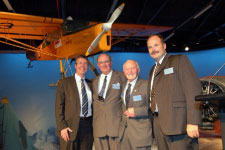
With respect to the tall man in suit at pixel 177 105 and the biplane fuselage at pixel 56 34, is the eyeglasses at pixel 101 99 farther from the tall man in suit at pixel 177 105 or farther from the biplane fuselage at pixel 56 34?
the biplane fuselage at pixel 56 34

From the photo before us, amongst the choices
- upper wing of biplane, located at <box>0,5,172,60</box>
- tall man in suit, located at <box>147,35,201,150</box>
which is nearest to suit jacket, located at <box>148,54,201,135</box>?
tall man in suit, located at <box>147,35,201,150</box>

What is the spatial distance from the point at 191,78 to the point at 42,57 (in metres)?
6.31

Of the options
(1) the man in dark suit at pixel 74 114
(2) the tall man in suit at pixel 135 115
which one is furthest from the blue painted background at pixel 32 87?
(2) the tall man in suit at pixel 135 115

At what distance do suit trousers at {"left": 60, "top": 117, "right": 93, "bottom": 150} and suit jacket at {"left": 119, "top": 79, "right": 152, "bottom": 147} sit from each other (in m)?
0.40

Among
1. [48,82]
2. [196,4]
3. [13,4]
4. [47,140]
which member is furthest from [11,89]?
[196,4]

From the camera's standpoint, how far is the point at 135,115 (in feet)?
6.98

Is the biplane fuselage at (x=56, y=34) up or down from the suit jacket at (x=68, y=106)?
up

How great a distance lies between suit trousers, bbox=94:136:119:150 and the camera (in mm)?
2287

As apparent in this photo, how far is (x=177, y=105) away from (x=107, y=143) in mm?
1023

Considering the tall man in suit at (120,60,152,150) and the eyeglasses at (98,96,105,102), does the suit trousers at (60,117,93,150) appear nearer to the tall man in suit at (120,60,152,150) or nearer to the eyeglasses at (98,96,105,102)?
the eyeglasses at (98,96,105,102)

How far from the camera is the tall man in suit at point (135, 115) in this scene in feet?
7.08

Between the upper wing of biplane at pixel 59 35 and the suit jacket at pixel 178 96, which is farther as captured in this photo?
the upper wing of biplane at pixel 59 35

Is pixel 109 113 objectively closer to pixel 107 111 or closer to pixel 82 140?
pixel 107 111

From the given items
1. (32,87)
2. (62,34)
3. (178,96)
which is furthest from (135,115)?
(32,87)
